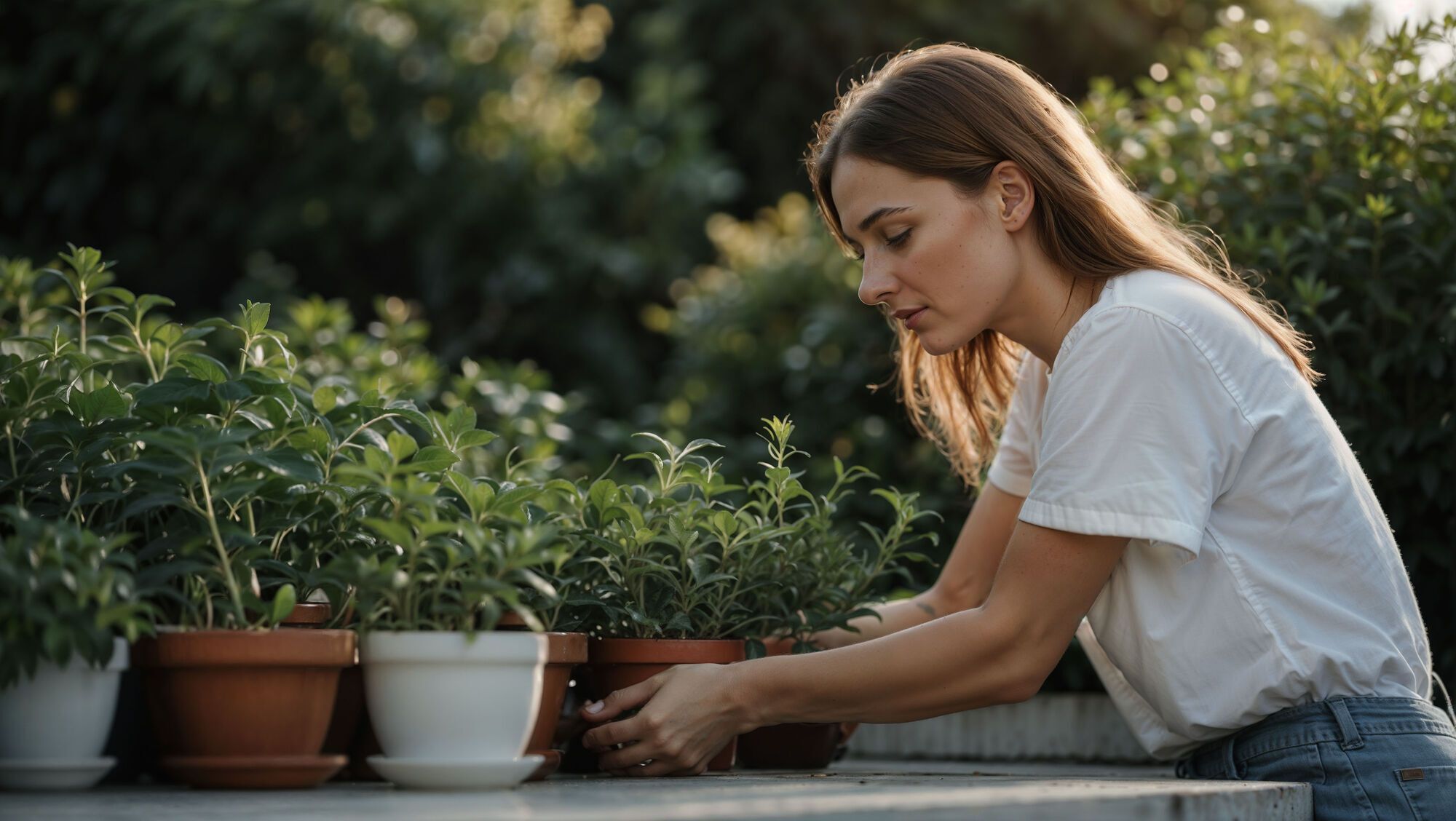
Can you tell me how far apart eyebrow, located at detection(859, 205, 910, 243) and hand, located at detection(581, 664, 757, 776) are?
0.67 metres

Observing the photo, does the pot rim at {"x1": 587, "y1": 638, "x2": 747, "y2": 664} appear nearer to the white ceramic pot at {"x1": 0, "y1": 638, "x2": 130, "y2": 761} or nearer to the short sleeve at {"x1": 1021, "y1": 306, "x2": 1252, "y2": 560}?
the short sleeve at {"x1": 1021, "y1": 306, "x2": 1252, "y2": 560}

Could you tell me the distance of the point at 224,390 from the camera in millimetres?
1480

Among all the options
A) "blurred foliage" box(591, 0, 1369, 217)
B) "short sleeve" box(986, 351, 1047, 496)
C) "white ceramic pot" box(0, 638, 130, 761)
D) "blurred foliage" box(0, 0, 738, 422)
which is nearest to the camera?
"white ceramic pot" box(0, 638, 130, 761)

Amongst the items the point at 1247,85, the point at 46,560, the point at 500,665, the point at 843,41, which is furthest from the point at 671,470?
the point at 843,41

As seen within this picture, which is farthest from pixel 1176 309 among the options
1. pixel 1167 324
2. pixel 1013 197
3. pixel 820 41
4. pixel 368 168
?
pixel 820 41

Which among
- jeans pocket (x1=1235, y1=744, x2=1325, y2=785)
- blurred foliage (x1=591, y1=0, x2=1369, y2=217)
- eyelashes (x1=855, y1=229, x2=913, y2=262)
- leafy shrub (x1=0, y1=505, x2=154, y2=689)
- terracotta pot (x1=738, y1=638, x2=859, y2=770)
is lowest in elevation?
terracotta pot (x1=738, y1=638, x2=859, y2=770)

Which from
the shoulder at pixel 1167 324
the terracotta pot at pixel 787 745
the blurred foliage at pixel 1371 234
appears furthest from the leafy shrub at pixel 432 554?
the blurred foliage at pixel 1371 234

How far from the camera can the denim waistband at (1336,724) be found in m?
1.70

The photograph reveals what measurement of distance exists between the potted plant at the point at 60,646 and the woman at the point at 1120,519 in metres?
0.57

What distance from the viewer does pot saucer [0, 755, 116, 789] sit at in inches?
52.0

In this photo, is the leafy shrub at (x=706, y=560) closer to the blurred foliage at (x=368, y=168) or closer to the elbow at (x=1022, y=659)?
the elbow at (x=1022, y=659)

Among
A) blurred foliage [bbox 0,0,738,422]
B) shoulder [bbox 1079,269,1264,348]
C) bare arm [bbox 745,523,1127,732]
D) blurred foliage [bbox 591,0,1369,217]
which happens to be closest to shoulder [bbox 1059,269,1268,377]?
shoulder [bbox 1079,269,1264,348]

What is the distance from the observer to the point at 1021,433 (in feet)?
7.48

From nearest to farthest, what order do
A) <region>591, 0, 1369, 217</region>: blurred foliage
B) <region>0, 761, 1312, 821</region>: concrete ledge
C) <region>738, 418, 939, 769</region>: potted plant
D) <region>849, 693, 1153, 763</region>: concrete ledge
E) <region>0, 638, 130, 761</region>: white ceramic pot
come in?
1. <region>0, 761, 1312, 821</region>: concrete ledge
2. <region>0, 638, 130, 761</region>: white ceramic pot
3. <region>738, 418, 939, 769</region>: potted plant
4. <region>849, 693, 1153, 763</region>: concrete ledge
5. <region>591, 0, 1369, 217</region>: blurred foliage
